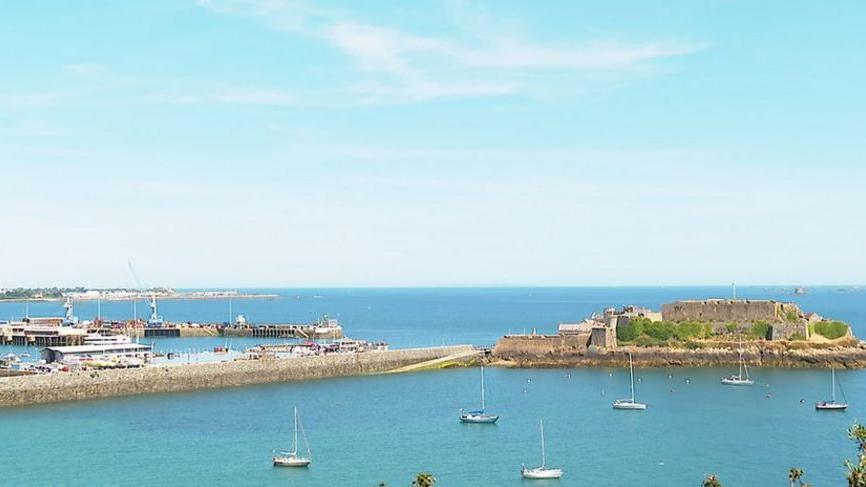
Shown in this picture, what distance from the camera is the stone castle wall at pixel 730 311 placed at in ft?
337

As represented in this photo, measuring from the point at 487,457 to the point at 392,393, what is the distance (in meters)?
26.6

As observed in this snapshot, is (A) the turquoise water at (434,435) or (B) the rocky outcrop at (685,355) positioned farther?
(B) the rocky outcrop at (685,355)

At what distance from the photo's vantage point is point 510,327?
18638 cm


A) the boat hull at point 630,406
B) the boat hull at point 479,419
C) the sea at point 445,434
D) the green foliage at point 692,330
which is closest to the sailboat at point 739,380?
the sea at point 445,434

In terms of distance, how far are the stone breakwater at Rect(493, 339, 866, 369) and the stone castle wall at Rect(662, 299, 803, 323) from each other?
182 inches

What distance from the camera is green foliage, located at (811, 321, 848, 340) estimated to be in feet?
334

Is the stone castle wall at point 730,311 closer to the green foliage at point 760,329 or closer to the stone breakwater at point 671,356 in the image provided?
the green foliage at point 760,329

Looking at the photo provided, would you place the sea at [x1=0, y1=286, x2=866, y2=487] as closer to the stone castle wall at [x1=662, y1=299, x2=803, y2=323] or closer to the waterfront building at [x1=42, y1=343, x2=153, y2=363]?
the stone castle wall at [x1=662, y1=299, x2=803, y2=323]

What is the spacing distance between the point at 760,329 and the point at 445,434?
50.1 meters

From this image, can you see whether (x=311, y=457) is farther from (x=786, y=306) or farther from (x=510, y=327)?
(x=510, y=327)

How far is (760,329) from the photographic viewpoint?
335 feet

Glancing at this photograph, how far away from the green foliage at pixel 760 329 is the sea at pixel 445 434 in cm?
1060

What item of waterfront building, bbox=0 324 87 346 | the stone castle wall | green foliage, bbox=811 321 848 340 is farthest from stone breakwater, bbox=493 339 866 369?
waterfront building, bbox=0 324 87 346

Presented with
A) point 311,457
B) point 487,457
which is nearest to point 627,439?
point 487,457
